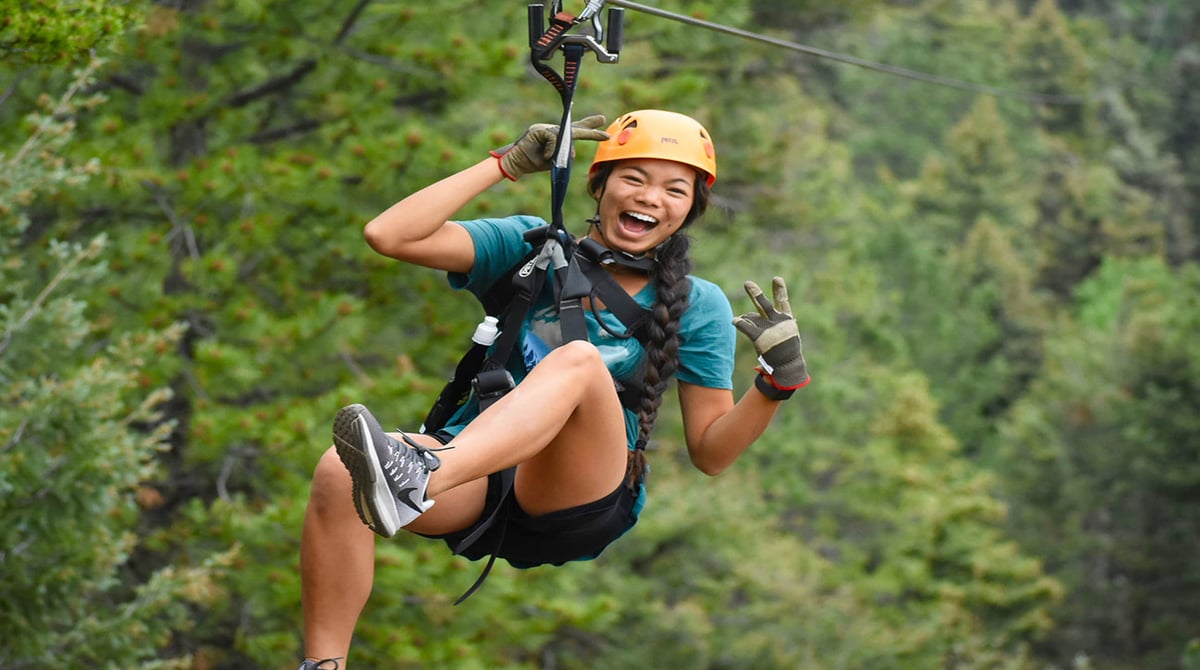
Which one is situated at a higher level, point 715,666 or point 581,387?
point 581,387

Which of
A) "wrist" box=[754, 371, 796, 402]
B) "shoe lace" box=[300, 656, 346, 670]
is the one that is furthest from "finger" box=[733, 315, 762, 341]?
"shoe lace" box=[300, 656, 346, 670]

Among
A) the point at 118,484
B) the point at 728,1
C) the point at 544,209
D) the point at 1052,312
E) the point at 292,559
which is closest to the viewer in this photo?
the point at 118,484

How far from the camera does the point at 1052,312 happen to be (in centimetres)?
4531

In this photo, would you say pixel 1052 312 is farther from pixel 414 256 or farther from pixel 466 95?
pixel 414 256

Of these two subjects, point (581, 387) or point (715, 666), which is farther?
point (715, 666)

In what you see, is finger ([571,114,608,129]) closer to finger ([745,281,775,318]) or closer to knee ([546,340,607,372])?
finger ([745,281,775,318])

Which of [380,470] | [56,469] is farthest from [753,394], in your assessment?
[56,469]

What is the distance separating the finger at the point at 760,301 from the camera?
387cm

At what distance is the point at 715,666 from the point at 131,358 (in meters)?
12.9

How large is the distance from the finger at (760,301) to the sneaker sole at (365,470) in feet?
3.68

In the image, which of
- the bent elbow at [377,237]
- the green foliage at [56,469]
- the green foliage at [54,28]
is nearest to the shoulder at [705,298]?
the bent elbow at [377,237]

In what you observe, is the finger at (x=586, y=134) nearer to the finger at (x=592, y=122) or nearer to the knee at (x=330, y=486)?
the finger at (x=592, y=122)

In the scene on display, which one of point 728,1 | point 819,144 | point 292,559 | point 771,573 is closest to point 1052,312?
point 819,144

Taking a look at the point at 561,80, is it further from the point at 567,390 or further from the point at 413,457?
the point at 413,457
